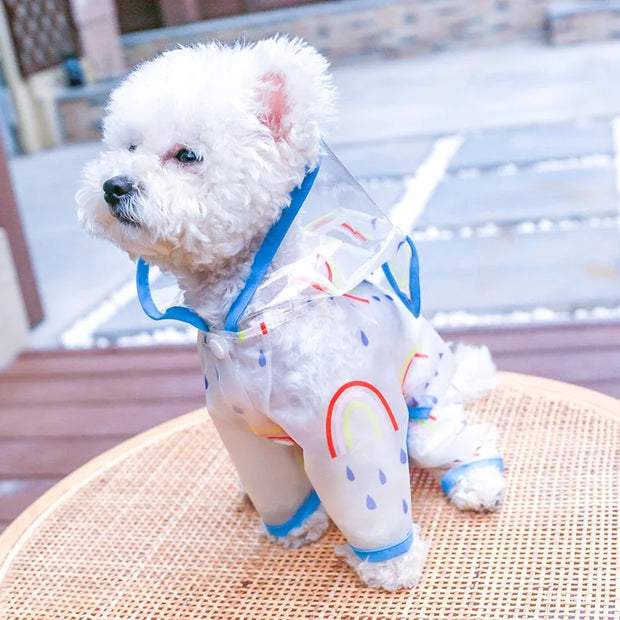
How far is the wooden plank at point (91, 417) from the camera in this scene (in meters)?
1.73

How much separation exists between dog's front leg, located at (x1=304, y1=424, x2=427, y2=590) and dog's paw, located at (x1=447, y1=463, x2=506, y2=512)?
121mm

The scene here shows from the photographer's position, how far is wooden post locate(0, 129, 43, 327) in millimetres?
2332

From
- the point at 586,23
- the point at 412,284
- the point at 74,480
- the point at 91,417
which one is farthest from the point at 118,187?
the point at 586,23

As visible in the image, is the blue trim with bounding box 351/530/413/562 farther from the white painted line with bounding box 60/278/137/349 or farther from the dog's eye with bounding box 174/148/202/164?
the white painted line with bounding box 60/278/137/349

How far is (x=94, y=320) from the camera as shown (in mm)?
2471

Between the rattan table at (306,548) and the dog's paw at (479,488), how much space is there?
2 cm

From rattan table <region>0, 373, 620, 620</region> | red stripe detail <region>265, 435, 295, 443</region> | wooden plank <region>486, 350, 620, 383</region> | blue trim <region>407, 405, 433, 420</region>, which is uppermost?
red stripe detail <region>265, 435, 295, 443</region>

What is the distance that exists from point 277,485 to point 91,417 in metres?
0.78

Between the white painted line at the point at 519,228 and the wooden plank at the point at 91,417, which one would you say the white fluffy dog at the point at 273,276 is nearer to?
the wooden plank at the point at 91,417

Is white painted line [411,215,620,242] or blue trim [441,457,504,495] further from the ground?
blue trim [441,457,504,495]

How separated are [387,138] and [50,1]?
2.95 meters

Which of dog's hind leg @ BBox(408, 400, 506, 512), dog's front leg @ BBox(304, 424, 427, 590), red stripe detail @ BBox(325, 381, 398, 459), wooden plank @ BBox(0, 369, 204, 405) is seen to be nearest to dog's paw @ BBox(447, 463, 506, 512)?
dog's hind leg @ BBox(408, 400, 506, 512)

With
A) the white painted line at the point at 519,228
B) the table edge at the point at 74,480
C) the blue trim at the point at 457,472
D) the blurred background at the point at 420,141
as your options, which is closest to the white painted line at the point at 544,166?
the blurred background at the point at 420,141

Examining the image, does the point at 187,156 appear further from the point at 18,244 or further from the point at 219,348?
the point at 18,244
